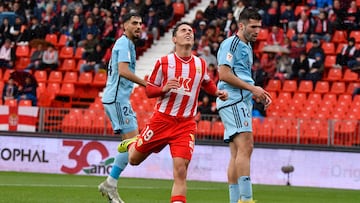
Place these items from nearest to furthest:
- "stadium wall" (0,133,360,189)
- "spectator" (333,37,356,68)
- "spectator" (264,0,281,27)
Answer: "stadium wall" (0,133,360,189)
"spectator" (333,37,356,68)
"spectator" (264,0,281,27)

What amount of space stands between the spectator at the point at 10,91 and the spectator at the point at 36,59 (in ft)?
9.76

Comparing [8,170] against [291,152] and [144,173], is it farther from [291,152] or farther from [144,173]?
[291,152]

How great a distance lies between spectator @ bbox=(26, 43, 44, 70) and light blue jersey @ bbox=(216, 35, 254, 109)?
18.0 metres

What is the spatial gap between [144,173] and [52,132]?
7.72ft

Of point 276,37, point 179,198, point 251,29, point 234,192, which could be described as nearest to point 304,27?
point 276,37

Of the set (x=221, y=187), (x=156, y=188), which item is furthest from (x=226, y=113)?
(x=221, y=187)

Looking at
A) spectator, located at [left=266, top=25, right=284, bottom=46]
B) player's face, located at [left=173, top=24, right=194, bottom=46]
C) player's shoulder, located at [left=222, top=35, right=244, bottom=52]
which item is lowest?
spectator, located at [left=266, top=25, right=284, bottom=46]

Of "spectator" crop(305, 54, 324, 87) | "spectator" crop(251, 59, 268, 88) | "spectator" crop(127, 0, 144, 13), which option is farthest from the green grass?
"spectator" crop(127, 0, 144, 13)

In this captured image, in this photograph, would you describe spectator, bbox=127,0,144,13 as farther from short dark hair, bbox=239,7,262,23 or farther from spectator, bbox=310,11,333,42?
short dark hair, bbox=239,7,262,23

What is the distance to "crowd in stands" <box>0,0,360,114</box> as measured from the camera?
2777 cm

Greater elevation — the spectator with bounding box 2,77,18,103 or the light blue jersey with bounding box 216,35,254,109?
the light blue jersey with bounding box 216,35,254,109

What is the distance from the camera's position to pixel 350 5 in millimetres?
29453

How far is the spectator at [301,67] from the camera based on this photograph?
2742cm

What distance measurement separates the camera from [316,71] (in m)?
27.3
